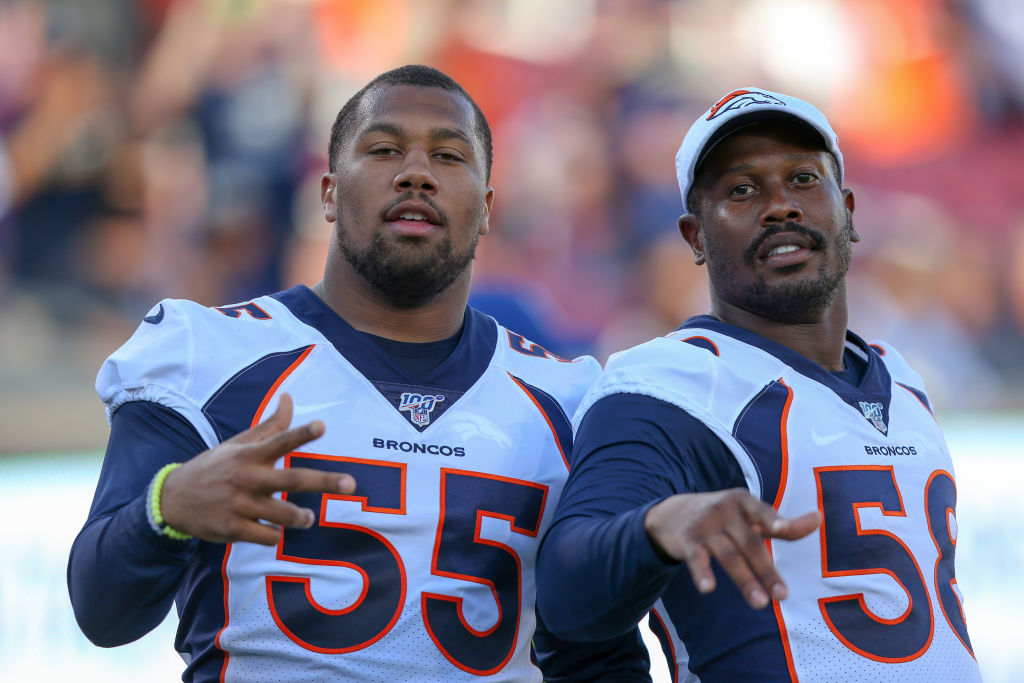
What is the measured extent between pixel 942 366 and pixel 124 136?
5012mm

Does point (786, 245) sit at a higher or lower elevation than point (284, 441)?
higher

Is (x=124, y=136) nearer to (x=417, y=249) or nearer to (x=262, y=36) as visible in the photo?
(x=262, y=36)

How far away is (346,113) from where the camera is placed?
239 cm

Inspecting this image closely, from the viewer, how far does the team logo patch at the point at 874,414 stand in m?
2.15

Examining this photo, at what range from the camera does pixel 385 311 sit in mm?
2268

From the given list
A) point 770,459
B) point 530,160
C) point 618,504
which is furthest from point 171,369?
point 530,160

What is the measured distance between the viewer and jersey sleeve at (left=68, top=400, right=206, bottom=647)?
1.74 metres

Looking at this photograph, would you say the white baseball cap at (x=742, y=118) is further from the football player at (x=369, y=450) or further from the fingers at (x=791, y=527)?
the fingers at (x=791, y=527)

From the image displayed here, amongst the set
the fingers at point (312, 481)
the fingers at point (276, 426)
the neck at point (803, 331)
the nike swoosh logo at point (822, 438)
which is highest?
the neck at point (803, 331)

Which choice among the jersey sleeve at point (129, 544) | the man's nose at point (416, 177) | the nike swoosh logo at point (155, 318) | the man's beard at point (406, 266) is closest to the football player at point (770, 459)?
the man's beard at point (406, 266)

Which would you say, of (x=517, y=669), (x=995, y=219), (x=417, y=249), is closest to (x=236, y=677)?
(x=517, y=669)

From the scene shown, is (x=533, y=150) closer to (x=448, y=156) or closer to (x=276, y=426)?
(x=448, y=156)

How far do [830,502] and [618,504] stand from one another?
0.45 meters

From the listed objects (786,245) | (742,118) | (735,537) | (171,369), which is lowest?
(735,537)
